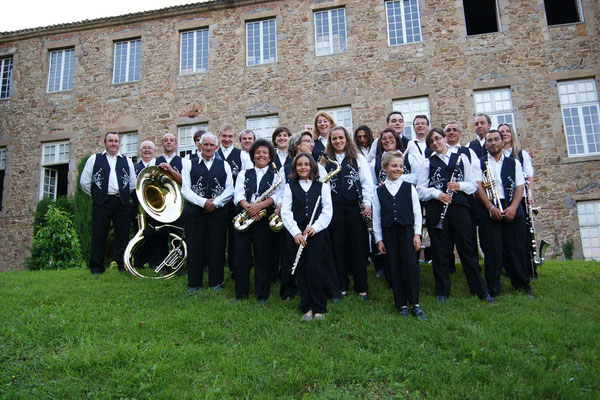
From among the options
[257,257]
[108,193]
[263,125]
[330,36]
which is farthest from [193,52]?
[257,257]

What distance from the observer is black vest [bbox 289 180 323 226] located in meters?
5.67

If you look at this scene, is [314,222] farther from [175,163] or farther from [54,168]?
[54,168]

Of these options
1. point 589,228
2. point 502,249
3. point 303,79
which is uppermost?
point 303,79

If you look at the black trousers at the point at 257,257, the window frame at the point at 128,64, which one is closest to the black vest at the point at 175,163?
the black trousers at the point at 257,257

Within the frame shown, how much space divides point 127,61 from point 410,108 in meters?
9.65

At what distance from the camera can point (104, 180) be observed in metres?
7.88

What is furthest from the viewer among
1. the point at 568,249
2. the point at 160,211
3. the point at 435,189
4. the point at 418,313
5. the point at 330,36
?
the point at 330,36

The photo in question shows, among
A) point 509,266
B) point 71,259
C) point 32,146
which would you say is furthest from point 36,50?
point 509,266

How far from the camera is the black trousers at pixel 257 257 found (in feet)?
20.4

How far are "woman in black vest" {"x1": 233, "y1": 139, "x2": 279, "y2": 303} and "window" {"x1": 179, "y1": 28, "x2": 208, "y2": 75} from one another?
1030 cm

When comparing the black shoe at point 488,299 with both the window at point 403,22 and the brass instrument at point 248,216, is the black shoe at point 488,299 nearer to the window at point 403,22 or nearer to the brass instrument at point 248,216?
the brass instrument at point 248,216

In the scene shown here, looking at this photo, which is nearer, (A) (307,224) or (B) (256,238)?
(A) (307,224)

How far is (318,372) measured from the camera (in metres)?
4.17

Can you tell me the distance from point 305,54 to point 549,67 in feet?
23.2
